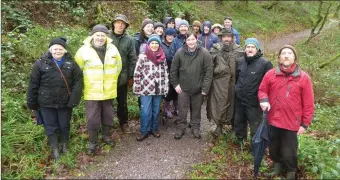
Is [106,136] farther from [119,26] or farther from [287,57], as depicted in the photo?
[287,57]

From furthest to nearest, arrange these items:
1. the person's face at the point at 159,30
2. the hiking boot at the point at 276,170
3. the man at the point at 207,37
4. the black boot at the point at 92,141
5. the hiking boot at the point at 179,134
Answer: the man at the point at 207,37 → the person's face at the point at 159,30 → the hiking boot at the point at 179,134 → the black boot at the point at 92,141 → the hiking boot at the point at 276,170

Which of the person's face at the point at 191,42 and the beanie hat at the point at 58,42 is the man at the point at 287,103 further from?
the beanie hat at the point at 58,42

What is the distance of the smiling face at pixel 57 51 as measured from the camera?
4.98 m

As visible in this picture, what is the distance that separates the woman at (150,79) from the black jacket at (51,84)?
1305 mm

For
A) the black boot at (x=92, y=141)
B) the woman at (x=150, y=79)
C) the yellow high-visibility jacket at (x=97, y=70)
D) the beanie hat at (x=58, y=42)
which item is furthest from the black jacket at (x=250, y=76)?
the beanie hat at (x=58, y=42)

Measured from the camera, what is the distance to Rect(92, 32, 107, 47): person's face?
534 centimetres

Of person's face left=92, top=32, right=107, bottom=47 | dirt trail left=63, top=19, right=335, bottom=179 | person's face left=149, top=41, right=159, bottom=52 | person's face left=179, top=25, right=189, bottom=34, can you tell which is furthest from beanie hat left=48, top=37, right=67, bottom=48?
person's face left=179, top=25, right=189, bottom=34

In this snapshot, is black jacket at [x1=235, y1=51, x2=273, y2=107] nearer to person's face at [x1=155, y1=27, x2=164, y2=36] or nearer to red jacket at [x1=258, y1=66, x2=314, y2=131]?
red jacket at [x1=258, y1=66, x2=314, y2=131]

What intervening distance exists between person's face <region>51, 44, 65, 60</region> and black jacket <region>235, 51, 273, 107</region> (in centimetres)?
316

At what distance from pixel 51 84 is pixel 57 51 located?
1.83 ft

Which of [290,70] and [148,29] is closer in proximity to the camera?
[290,70]

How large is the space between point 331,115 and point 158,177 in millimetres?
5343

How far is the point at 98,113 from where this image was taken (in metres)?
5.66

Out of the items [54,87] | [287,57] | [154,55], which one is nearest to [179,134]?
[154,55]
